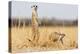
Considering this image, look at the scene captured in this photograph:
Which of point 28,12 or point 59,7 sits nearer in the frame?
point 28,12

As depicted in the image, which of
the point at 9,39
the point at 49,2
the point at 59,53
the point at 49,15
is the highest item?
the point at 49,2

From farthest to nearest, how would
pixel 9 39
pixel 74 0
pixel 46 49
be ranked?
1. pixel 74 0
2. pixel 46 49
3. pixel 9 39

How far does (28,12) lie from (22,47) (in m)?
0.39

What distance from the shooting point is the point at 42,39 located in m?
2.12

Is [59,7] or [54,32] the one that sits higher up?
[59,7]

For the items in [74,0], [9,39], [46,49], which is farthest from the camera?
[74,0]

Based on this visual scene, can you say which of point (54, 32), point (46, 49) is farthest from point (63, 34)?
point (46, 49)

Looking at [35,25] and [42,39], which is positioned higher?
[35,25]

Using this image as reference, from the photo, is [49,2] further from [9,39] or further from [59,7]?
[9,39]

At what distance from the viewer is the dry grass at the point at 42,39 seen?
2010mm

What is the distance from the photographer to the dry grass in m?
2.01

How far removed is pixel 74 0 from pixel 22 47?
0.87m

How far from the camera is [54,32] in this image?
217cm

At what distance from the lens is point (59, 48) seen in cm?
219
